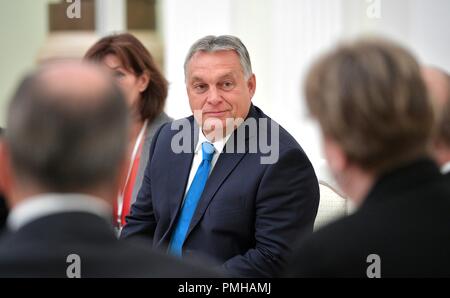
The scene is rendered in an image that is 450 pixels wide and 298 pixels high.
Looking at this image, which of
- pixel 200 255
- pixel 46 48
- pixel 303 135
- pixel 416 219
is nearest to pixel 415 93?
pixel 416 219

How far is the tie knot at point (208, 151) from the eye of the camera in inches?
123

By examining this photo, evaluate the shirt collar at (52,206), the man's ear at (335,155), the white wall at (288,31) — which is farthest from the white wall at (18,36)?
the shirt collar at (52,206)

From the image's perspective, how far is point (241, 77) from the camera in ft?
10.6

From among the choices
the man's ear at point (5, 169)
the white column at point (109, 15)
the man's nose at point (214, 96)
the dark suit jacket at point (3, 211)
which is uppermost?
the white column at point (109, 15)

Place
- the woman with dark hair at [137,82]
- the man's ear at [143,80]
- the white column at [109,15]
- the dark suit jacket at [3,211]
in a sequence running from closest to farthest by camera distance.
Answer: the dark suit jacket at [3,211] → the woman with dark hair at [137,82] → the man's ear at [143,80] → the white column at [109,15]

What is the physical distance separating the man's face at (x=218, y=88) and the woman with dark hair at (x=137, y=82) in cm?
53

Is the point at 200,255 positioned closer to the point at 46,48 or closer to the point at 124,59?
→ the point at 124,59

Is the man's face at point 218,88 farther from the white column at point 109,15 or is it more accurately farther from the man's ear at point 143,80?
the white column at point 109,15

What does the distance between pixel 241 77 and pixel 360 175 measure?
1.65m

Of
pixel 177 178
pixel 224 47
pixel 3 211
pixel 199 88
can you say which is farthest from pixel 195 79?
pixel 3 211

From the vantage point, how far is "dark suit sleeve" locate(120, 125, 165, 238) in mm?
3264

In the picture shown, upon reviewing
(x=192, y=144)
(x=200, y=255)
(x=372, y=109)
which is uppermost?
(x=372, y=109)

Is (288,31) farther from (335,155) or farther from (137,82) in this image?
(335,155)

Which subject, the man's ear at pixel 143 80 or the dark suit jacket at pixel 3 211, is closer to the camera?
the dark suit jacket at pixel 3 211
